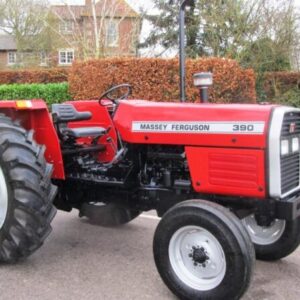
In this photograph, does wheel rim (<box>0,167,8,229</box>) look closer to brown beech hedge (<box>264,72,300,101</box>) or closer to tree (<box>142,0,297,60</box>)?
brown beech hedge (<box>264,72,300,101</box>)

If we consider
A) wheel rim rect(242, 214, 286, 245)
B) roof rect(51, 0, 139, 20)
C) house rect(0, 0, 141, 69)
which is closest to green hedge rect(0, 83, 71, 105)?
house rect(0, 0, 141, 69)

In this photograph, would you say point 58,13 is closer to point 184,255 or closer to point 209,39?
point 209,39

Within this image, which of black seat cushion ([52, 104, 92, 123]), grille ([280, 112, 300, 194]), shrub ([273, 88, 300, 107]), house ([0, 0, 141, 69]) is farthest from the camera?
house ([0, 0, 141, 69])

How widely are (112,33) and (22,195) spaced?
654 inches

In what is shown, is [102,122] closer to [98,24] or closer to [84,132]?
[84,132]

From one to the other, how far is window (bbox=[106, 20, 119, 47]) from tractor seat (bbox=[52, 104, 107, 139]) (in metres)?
15.0

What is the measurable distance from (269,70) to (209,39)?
2.56 m

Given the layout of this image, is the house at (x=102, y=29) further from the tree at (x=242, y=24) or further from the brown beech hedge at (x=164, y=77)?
the brown beech hedge at (x=164, y=77)

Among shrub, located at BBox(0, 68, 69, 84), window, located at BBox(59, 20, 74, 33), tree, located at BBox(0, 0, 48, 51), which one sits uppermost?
tree, located at BBox(0, 0, 48, 51)

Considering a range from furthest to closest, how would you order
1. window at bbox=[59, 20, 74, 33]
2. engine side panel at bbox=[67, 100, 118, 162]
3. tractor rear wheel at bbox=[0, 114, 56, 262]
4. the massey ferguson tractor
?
window at bbox=[59, 20, 74, 33] < engine side panel at bbox=[67, 100, 118, 162] < tractor rear wheel at bbox=[0, 114, 56, 262] < the massey ferguson tractor

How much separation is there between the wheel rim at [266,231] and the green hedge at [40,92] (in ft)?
31.9

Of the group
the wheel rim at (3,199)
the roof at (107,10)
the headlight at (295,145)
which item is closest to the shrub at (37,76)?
the roof at (107,10)

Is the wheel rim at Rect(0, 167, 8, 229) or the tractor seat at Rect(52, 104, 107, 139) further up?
the tractor seat at Rect(52, 104, 107, 139)

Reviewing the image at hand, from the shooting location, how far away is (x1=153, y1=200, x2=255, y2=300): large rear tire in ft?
9.82
